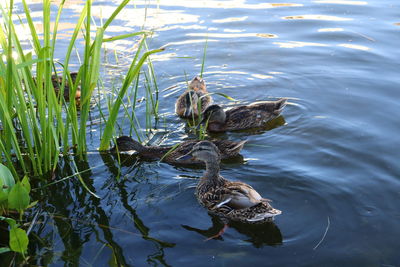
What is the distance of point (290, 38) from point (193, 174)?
15.6 feet

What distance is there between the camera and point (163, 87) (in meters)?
7.90

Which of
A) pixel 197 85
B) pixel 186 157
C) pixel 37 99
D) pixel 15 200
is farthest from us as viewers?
pixel 197 85

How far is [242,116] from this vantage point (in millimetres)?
6824

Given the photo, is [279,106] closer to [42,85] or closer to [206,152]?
[206,152]

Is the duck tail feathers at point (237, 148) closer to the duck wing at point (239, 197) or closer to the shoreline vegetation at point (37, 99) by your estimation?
the duck wing at point (239, 197)

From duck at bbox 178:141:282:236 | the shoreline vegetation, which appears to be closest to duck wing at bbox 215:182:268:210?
duck at bbox 178:141:282:236

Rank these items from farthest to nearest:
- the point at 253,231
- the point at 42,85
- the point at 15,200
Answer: the point at 42,85 < the point at 253,231 < the point at 15,200

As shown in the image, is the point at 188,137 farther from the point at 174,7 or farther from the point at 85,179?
the point at 174,7

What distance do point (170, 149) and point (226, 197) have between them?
136 centimetres

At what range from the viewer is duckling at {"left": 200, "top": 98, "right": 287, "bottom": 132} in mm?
6789

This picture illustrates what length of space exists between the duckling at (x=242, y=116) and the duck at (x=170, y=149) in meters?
0.81

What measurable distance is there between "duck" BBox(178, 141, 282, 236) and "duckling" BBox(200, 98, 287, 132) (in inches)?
53.3

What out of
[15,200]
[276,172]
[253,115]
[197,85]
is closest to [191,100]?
[197,85]

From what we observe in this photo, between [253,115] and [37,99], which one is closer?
[37,99]
